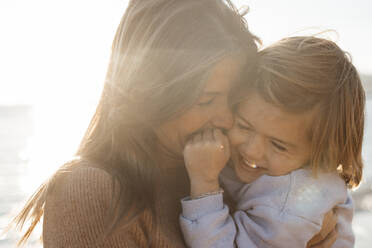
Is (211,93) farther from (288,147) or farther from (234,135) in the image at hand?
(288,147)

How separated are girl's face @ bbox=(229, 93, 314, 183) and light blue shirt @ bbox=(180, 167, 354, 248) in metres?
0.07

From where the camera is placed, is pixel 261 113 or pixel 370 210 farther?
pixel 370 210

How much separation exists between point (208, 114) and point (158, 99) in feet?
0.90

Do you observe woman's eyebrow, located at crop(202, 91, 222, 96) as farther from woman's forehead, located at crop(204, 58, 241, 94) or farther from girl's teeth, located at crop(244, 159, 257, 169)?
girl's teeth, located at crop(244, 159, 257, 169)

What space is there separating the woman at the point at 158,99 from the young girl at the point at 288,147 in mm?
145

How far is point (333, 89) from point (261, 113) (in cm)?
38

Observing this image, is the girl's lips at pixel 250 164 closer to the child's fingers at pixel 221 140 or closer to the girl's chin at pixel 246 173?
the girl's chin at pixel 246 173

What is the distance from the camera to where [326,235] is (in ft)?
7.71

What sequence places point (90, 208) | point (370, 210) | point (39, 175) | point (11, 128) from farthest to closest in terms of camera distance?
point (11, 128) < point (39, 175) < point (370, 210) < point (90, 208)

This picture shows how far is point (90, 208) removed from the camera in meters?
1.59

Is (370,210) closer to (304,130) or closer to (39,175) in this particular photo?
(304,130)

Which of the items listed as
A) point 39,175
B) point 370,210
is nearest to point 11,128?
point 39,175

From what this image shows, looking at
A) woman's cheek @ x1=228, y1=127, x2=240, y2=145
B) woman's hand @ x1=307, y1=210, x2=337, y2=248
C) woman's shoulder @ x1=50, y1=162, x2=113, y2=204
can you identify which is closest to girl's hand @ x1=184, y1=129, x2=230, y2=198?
woman's cheek @ x1=228, y1=127, x2=240, y2=145

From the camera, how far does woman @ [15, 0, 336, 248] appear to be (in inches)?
72.5
